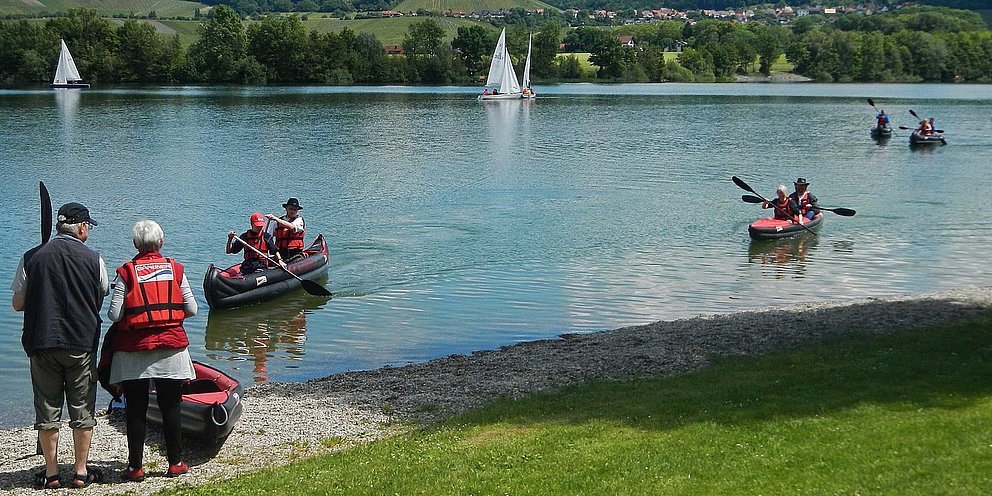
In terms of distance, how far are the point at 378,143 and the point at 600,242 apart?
2786cm

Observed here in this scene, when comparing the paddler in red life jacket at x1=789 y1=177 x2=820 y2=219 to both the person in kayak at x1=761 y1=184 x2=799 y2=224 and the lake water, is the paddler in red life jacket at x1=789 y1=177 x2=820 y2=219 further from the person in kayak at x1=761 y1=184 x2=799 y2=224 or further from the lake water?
the lake water

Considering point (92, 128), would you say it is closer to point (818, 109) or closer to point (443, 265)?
point (443, 265)

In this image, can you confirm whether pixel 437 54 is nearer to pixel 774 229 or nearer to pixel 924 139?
pixel 924 139

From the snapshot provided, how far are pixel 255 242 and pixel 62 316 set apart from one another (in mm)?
11925

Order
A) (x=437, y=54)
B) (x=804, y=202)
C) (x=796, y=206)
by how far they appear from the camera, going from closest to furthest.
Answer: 1. (x=796, y=206)
2. (x=804, y=202)
3. (x=437, y=54)

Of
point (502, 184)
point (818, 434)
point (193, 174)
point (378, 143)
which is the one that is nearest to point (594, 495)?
point (818, 434)

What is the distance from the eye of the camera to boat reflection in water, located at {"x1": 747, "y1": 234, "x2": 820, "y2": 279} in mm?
23125

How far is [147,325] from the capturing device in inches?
325

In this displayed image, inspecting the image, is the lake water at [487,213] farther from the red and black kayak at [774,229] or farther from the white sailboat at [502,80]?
the white sailboat at [502,80]

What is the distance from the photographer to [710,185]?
37.5 meters

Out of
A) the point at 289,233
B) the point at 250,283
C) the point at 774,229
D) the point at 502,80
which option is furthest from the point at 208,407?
the point at 502,80

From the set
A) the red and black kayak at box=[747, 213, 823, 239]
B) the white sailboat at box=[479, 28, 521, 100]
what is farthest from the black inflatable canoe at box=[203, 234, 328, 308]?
the white sailboat at box=[479, 28, 521, 100]

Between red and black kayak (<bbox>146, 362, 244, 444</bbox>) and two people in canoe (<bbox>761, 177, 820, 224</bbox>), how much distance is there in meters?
19.0

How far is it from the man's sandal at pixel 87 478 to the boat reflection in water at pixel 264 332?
18.6ft
